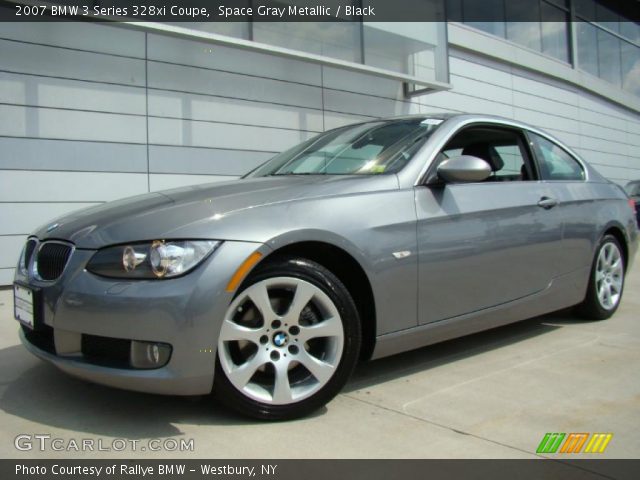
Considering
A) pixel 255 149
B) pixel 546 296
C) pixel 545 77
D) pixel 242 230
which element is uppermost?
pixel 545 77

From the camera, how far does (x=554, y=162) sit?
4227 mm

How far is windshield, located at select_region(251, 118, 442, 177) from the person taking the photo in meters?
3.18

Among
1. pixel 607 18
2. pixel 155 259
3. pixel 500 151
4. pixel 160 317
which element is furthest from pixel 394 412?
pixel 607 18

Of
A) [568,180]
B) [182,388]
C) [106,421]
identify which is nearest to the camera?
[182,388]

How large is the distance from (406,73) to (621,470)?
30.9 ft

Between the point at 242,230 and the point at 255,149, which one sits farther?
the point at 255,149

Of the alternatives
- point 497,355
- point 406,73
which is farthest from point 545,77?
point 497,355

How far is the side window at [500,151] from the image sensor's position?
12.5ft

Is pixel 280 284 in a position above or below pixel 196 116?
below

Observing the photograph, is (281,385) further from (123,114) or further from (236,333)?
(123,114)

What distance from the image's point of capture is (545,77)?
16.0 meters

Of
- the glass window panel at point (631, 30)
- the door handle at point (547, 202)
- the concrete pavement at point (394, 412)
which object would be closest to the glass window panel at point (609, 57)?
the glass window panel at point (631, 30)

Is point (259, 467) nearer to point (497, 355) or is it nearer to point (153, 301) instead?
point (153, 301)

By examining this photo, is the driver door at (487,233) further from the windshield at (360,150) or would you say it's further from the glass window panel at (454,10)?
the glass window panel at (454,10)
